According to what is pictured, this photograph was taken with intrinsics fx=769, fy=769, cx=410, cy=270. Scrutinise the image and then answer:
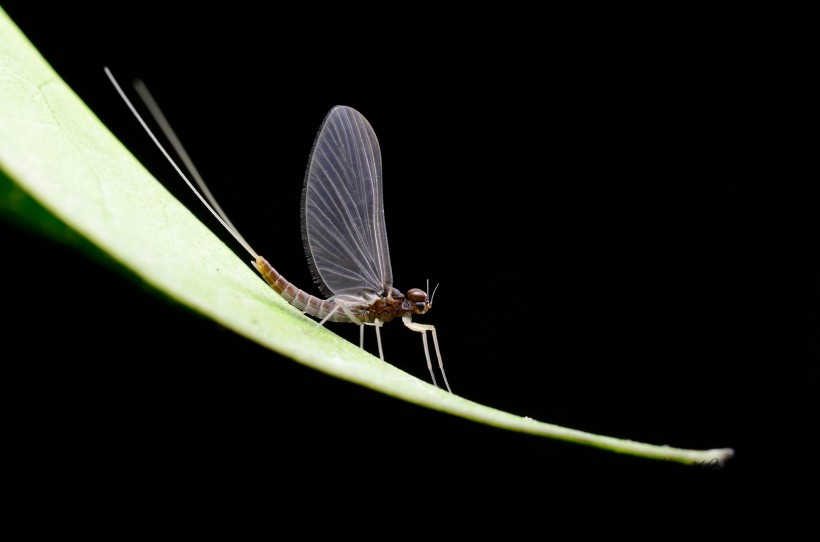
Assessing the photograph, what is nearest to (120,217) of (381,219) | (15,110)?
(15,110)

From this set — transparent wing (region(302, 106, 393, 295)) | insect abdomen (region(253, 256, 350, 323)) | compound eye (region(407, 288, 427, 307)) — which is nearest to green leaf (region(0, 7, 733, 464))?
insect abdomen (region(253, 256, 350, 323))

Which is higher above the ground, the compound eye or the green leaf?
the green leaf

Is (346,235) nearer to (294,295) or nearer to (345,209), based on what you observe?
(345,209)

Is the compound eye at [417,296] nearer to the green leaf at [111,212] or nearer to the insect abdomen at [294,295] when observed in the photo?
the insect abdomen at [294,295]

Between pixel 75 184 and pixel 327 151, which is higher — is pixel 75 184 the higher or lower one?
the lower one

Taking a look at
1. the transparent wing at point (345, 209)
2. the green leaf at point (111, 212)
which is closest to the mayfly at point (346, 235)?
the transparent wing at point (345, 209)

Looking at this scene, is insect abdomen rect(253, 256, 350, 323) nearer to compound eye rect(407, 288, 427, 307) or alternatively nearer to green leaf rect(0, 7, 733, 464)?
compound eye rect(407, 288, 427, 307)

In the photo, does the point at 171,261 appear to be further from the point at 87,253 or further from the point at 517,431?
the point at 517,431

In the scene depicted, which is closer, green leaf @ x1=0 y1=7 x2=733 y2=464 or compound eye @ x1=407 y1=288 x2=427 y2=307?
green leaf @ x1=0 y1=7 x2=733 y2=464

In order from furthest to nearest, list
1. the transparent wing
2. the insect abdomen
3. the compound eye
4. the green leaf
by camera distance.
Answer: the compound eye
the transparent wing
the insect abdomen
the green leaf
